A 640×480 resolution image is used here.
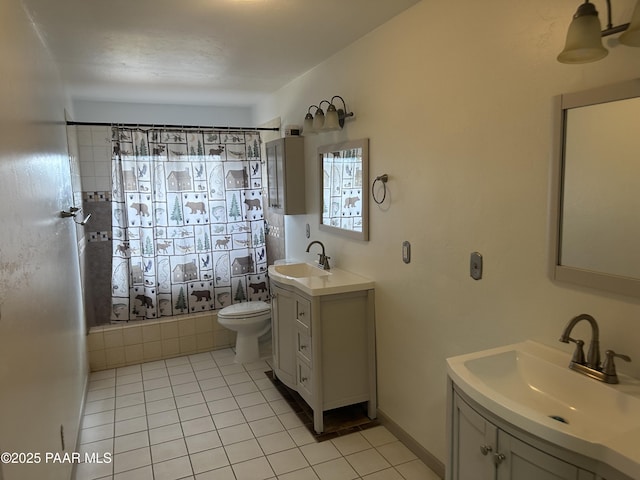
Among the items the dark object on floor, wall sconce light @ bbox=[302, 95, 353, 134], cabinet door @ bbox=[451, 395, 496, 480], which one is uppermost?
wall sconce light @ bbox=[302, 95, 353, 134]

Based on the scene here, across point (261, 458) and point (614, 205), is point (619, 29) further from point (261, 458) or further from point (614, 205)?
point (261, 458)

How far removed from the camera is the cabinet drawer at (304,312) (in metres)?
2.68

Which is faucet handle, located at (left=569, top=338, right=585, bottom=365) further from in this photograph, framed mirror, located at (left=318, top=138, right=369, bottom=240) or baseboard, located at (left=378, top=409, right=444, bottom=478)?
framed mirror, located at (left=318, top=138, right=369, bottom=240)

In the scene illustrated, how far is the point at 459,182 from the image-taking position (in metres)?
1.98

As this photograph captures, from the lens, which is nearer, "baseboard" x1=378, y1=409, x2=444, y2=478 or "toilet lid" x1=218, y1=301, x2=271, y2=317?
"baseboard" x1=378, y1=409, x2=444, y2=478

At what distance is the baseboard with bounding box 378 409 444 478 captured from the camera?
89.0 inches

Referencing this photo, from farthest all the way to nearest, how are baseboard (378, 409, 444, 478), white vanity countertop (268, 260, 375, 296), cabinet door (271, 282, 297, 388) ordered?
cabinet door (271, 282, 297, 388), white vanity countertop (268, 260, 375, 296), baseboard (378, 409, 444, 478)

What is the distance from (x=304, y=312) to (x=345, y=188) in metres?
0.91

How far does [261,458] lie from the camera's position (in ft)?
8.04

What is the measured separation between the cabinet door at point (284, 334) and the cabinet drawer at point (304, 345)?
0.25 feet

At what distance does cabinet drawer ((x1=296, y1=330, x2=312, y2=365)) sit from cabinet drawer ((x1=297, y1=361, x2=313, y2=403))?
70 millimetres

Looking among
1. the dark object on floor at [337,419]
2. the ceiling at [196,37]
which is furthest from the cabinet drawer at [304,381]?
the ceiling at [196,37]

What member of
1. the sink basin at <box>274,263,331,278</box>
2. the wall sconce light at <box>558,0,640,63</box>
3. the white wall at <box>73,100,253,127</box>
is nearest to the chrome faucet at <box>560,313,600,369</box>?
the wall sconce light at <box>558,0,640,63</box>

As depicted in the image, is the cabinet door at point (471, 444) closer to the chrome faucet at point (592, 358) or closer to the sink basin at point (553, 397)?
the sink basin at point (553, 397)
